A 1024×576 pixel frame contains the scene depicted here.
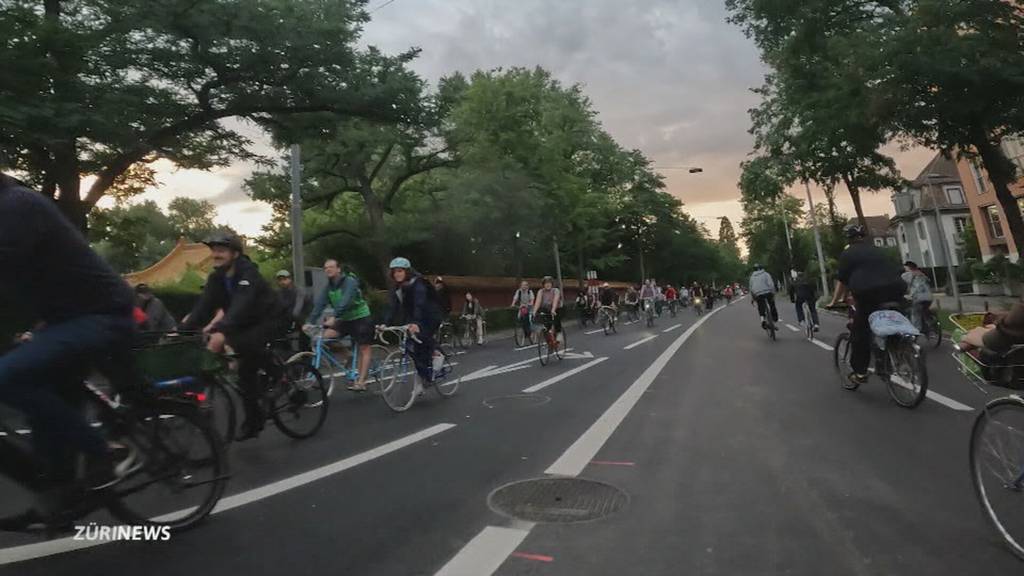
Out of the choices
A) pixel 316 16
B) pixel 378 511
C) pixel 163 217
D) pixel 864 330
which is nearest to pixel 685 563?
pixel 378 511

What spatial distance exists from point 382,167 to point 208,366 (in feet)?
91.2

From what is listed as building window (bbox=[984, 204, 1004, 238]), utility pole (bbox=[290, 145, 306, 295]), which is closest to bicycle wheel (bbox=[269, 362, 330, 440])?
utility pole (bbox=[290, 145, 306, 295])

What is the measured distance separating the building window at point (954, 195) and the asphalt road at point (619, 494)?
186ft

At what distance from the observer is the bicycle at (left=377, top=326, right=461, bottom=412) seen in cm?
731

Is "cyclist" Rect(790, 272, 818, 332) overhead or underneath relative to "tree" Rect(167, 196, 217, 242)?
underneath

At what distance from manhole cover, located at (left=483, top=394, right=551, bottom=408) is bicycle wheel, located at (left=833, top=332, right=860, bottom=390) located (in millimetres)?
3475

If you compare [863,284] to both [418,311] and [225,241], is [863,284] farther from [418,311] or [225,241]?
[225,241]

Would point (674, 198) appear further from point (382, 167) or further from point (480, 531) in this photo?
point (480, 531)

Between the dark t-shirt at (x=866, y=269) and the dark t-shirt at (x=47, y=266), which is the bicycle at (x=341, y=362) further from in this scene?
the dark t-shirt at (x=866, y=269)

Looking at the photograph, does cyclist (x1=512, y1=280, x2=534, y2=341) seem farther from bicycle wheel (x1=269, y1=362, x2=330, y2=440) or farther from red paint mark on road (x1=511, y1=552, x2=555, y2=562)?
red paint mark on road (x1=511, y1=552, x2=555, y2=562)

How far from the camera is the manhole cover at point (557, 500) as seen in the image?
11.5ft

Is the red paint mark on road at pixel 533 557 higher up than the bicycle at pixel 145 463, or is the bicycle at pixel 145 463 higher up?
the bicycle at pixel 145 463

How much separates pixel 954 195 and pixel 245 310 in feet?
208

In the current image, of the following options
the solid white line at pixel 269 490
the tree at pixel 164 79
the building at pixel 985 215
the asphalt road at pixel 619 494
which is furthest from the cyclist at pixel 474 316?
the building at pixel 985 215
